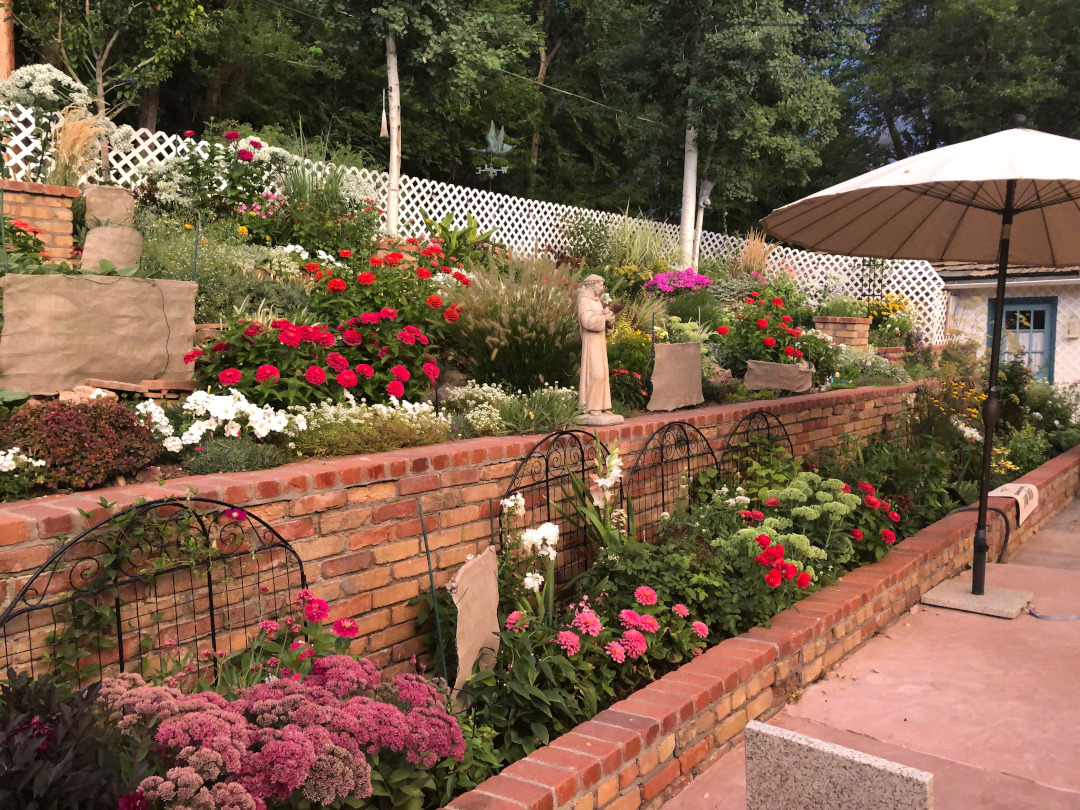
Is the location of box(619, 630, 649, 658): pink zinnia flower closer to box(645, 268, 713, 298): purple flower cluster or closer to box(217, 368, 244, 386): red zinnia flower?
box(217, 368, 244, 386): red zinnia flower

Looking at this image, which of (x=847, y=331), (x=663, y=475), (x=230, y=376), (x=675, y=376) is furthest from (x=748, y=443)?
(x=847, y=331)

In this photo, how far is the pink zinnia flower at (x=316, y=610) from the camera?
2584 mm

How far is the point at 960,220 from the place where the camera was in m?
5.32

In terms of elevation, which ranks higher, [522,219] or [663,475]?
[522,219]

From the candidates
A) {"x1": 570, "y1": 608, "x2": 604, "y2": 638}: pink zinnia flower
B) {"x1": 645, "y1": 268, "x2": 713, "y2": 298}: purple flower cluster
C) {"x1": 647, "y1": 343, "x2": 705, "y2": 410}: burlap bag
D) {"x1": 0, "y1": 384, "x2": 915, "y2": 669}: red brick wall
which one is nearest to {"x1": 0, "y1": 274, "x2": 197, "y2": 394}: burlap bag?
{"x1": 0, "y1": 384, "x2": 915, "y2": 669}: red brick wall

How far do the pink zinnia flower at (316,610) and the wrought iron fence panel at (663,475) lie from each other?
6.26 feet

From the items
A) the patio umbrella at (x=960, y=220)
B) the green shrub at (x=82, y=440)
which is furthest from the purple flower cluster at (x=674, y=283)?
the green shrub at (x=82, y=440)

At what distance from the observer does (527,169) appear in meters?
18.5

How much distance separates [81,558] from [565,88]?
18974mm

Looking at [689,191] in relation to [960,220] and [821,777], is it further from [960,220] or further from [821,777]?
[821,777]

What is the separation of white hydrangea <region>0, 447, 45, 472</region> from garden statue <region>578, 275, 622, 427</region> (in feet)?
8.24

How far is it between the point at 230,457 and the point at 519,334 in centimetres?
208

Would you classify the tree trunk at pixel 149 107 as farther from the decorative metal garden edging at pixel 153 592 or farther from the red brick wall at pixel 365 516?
the decorative metal garden edging at pixel 153 592

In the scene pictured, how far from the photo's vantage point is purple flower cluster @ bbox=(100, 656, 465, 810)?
173 cm
